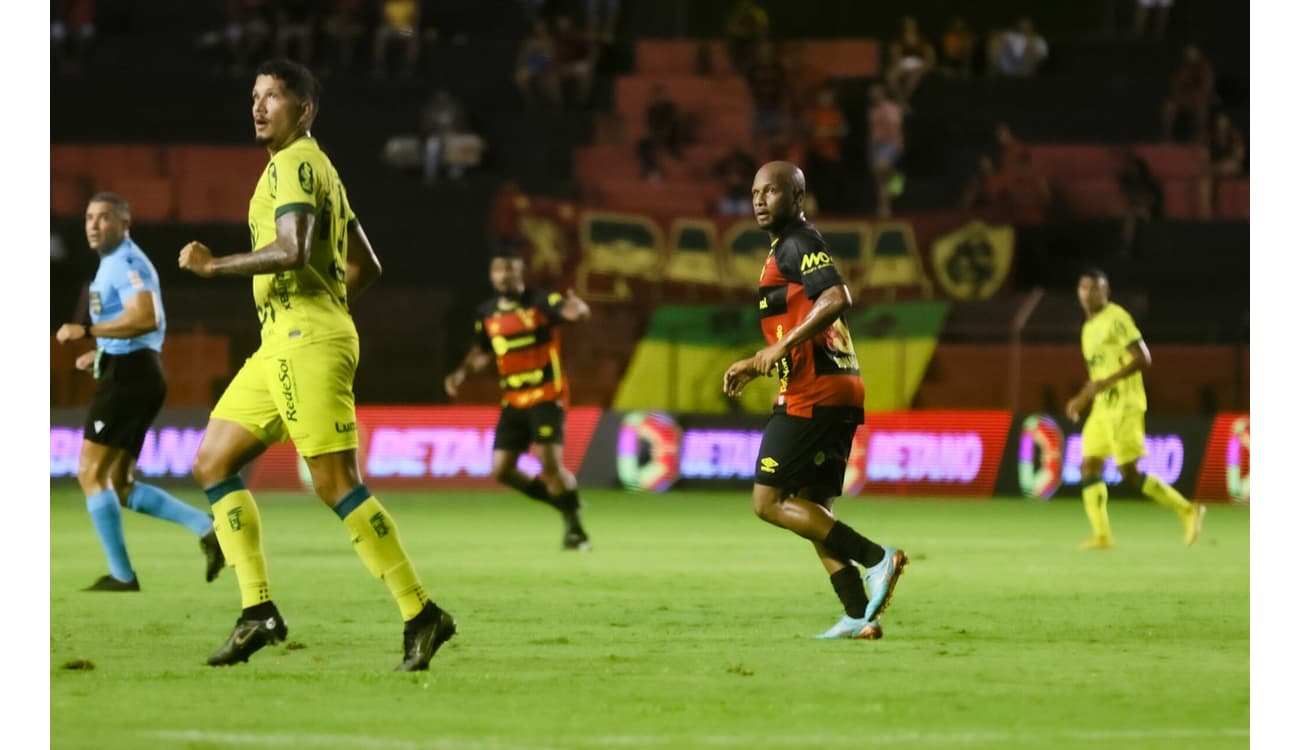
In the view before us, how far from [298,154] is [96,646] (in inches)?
103

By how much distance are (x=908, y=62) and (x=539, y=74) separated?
5339mm

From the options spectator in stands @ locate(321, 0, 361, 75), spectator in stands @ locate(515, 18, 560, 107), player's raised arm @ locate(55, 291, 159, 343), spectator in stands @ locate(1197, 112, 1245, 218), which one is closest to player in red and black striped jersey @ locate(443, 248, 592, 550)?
player's raised arm @ locate(55, 291, 159, 343)

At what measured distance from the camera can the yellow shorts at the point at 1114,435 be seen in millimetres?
16234

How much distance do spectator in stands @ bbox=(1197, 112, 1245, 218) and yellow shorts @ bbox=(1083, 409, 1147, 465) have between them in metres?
12.7

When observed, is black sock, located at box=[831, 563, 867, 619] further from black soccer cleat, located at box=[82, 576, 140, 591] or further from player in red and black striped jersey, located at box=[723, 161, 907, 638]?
black soccer cleat, located at box=[82, 576, 140, 591]

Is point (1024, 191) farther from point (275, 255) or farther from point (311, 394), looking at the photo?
point (275, 255)

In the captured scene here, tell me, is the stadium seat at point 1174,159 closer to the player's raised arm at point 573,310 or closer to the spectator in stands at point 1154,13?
the spectator in stands at point 1154,13

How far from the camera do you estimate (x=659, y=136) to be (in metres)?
29.0

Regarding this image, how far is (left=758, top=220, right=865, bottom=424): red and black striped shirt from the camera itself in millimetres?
9688

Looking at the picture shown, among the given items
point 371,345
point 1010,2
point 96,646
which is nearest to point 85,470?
point 96,646

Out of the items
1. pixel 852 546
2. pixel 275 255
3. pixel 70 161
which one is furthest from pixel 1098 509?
pixel 70 161

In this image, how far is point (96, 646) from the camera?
945cm

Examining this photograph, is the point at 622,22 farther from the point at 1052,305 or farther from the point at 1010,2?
the point at 1052,305

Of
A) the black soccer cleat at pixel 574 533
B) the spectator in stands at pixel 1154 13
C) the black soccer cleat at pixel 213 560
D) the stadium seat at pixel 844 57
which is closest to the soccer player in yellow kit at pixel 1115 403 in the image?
the black soccer cleat at pixel 574 533
